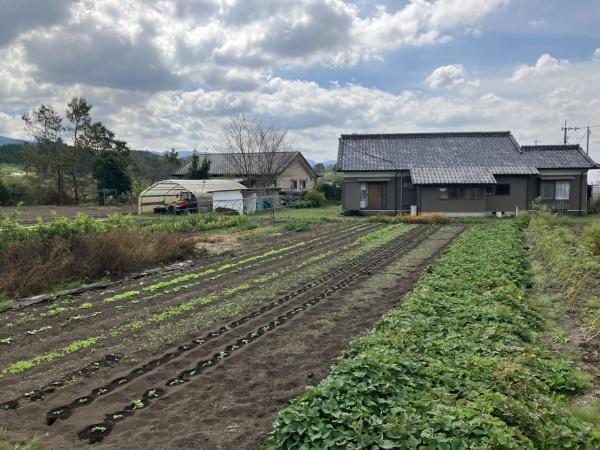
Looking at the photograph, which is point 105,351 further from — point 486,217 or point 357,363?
point 486,217

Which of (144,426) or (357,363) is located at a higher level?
(357,363)

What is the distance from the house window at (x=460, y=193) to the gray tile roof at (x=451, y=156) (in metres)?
0.49

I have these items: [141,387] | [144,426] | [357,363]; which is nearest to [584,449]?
[357,363]

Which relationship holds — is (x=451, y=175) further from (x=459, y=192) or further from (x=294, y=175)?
(x=294, y=175)

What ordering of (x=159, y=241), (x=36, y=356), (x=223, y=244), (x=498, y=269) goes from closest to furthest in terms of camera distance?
(x=36, y=356) < (x=498, y=269) < (x=159, y=241) < (x=223, y=244)

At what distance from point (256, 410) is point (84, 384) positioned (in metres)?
2.00

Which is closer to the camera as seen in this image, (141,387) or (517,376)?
(517,376)

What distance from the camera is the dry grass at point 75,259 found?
30.5ft

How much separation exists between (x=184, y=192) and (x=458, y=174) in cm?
1677

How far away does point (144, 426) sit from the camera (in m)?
4.26

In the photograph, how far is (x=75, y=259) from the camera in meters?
10.5

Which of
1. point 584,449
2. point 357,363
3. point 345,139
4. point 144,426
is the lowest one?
point 144,426

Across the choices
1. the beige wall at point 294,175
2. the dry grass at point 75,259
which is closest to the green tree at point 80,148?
the beige wall at point 294,175

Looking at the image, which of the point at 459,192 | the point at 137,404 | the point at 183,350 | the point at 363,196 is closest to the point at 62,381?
the point at 137,404
